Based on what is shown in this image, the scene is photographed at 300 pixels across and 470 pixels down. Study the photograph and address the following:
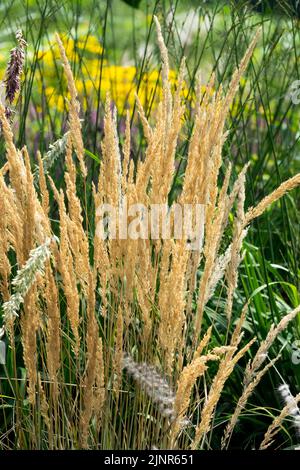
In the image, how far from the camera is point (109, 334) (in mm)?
2002

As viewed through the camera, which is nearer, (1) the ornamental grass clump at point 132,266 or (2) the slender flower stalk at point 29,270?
(2) the slender flower stalk at point 29,270

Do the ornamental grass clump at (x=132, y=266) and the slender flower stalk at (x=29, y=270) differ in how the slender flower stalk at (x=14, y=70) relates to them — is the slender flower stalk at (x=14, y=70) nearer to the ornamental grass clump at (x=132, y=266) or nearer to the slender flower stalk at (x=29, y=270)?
the ornamental grass clump at (x=132, y=266)

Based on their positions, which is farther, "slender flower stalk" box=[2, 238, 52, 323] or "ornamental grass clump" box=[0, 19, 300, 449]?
"ornamental grass clump" box=[0, 19, 300, 449]

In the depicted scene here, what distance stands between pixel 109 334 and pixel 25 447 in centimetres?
31

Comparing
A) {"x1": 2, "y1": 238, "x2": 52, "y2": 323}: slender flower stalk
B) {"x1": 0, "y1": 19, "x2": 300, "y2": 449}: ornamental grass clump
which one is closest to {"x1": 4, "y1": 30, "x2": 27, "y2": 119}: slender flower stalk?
{"x1": 0, "y1": 19, "x2": 300, "y2": 449}: ornamental grass clump

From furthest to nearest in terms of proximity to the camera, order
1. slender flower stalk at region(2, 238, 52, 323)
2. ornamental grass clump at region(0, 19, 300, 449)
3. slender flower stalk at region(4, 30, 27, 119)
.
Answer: slender flower stalk at region(4, 30, 27, 119) < ornamental grass clump at region(0, 19, 300, 449) < slender flower stalk at region(2, 238, 52, 323)

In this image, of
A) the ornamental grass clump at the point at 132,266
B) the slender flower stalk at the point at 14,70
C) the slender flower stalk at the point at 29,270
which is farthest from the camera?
the slender flower stalk at the point at 14,70

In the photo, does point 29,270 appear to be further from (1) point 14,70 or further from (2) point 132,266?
(1) point 14,70

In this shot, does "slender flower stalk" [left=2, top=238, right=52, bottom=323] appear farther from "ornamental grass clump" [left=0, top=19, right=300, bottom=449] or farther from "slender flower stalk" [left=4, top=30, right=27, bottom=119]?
"slender flower stalk" [left=4, top=30, right=27, bottom=119]

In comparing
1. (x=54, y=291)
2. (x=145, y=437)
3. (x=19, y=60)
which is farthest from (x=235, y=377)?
(x=19, y=60)

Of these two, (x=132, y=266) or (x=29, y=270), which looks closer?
(x=29, y=270)

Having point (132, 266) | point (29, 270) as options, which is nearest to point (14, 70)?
point (132, 266)

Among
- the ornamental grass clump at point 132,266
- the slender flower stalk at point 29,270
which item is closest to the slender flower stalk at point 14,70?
the ornamental grass clump at point 132,266

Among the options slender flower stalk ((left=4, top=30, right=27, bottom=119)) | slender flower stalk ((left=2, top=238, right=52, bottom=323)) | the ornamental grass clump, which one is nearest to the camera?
slender flower stalk ((left=2, top=238, right=52, bottom=323))
